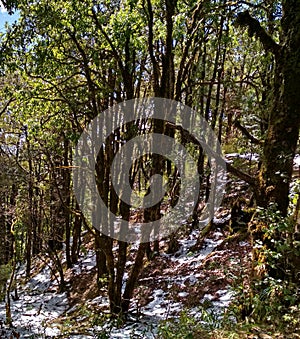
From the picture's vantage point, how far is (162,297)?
22.5 feet

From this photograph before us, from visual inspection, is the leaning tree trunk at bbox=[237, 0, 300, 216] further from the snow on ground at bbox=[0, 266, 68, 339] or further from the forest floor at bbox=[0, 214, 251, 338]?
the snow on ground at bbox=[0, 266, 68, 339]

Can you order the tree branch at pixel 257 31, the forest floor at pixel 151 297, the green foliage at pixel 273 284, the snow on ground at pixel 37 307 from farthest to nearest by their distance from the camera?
1. the snow on ground at pixel 37 307
2. the forest floor at pixel 151 297
3. the tree branch at pixel 257 31
4. the green foliage at pixel 273 284

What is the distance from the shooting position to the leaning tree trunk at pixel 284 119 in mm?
3936

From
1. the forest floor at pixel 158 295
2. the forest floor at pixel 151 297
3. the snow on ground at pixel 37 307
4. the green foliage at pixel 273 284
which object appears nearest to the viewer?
the green foliage at pixel 273 284

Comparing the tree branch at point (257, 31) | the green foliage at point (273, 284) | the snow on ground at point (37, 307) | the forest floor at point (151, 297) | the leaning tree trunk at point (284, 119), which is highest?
the tree branch at point (257, 31)

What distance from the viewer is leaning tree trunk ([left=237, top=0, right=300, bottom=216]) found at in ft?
12.9

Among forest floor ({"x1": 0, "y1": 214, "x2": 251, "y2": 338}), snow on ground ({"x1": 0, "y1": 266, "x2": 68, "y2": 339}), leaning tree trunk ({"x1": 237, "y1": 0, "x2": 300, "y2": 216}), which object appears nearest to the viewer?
leaning tree trunk ({"x1": 237, "y1": 0, "x2": 300, "y2": 216})

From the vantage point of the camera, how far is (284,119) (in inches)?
158

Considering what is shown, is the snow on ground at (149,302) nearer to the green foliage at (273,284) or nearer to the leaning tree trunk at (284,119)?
the green foliage at (273,284)

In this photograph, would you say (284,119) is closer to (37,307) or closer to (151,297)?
(151,297)

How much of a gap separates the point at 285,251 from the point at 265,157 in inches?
44.6

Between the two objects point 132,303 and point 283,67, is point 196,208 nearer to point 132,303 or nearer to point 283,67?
point 132,303

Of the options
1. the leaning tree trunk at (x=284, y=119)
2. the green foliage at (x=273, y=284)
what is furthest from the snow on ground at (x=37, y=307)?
the leaning tree trunk at (x=284, y=119)

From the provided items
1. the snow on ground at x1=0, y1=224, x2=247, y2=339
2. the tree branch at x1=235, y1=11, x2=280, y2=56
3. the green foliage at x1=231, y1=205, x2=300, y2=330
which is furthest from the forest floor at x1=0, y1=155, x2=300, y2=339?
the tree branch at x1=235, y1=11, x2=280, y2=56
